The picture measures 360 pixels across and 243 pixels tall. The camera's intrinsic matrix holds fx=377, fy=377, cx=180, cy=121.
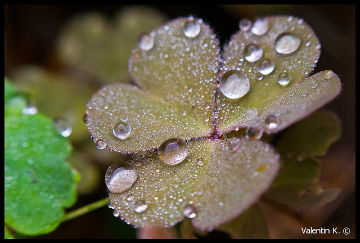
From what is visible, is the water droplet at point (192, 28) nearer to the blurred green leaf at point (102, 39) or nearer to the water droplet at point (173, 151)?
the water droplet at point (173, 151)

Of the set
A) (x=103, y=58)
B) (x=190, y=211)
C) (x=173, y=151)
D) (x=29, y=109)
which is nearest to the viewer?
(x=190, y=211)

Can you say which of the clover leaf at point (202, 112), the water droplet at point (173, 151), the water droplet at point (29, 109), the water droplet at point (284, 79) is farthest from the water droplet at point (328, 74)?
the water droplet at point (29, 109)

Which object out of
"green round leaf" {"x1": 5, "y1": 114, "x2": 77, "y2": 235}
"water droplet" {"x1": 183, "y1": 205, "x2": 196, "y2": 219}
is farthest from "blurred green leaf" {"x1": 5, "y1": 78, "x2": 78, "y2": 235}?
"water droplet" {"x1": 183, "y1": 205, "x2": 196, "y2": 219}

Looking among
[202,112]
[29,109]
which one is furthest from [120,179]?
[29,109]

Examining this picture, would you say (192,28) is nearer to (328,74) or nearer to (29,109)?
(328,74)

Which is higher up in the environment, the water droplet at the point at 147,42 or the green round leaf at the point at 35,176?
the water droplet at the point at 147,42

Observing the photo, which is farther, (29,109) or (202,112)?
(29,109)

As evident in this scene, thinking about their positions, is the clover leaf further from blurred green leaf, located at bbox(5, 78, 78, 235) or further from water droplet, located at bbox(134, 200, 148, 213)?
blurred green leaf, located at bbox(5, 78, 78, 235)
